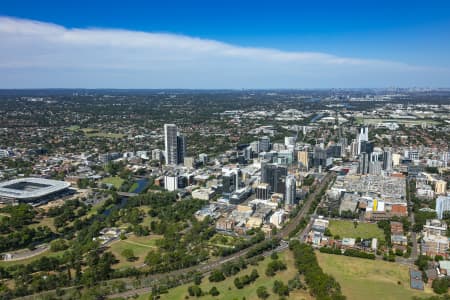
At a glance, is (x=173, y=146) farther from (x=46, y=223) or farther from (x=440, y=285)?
(x=440, y=285)

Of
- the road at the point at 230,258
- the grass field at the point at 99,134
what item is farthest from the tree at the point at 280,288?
the grass field at the point at 99,134

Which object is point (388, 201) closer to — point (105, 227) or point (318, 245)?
point (318, 245)

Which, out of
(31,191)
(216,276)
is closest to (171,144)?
(31,191)

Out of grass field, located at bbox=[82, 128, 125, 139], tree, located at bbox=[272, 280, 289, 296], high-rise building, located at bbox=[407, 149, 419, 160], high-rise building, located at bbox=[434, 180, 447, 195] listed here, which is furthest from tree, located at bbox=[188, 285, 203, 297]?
grass field, located at bbox=[82, 128, 125, 139]

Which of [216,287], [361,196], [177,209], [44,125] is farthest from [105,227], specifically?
[44,125]

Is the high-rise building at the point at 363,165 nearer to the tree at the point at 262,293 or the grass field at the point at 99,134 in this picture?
A: the tree at the point at 262,293

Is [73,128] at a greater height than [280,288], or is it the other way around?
[73,128]
